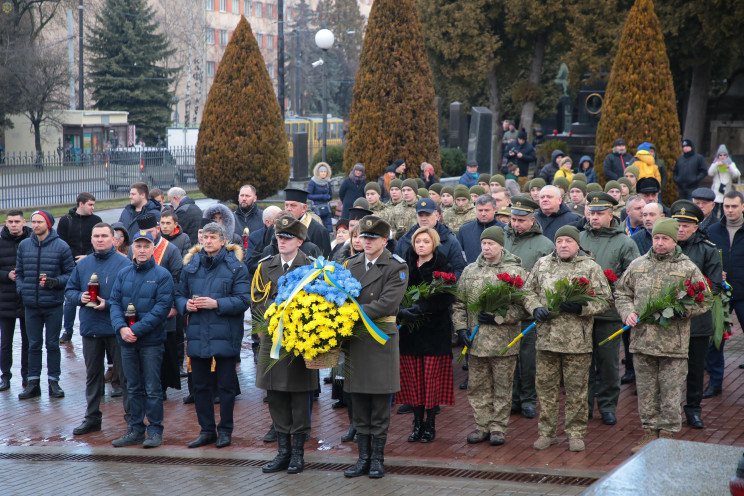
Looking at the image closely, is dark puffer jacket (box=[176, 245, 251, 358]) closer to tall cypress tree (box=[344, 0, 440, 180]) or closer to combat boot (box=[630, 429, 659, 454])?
combat boot (box=[630, 429, 659, 454])

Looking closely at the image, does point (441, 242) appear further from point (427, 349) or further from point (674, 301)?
point (674, 301)

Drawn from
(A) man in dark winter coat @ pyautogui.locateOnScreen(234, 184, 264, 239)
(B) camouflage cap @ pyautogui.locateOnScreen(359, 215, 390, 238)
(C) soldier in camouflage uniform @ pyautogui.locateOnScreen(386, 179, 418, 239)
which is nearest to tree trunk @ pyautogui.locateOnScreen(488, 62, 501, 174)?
(C) soldier in camouflage uniform @ pyautogui.locateOnScreen(386, 179, 418, 239)

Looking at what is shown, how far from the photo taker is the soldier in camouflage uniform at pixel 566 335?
293 inches

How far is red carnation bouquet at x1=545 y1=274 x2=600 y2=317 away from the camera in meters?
7.32

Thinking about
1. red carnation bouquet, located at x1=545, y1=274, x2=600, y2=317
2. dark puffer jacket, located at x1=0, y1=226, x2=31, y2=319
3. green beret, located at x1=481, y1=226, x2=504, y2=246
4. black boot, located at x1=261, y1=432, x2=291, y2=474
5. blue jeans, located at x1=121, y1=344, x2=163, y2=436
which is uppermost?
green beret, located at x1=481, y1=226, x2=504, y2=246

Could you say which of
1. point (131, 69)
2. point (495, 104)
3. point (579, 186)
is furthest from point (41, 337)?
point (131, 69)

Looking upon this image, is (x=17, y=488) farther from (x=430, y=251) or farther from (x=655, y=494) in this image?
(x=655, y=494)

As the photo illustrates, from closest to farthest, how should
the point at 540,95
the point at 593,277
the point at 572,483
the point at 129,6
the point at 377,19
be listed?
1. the point at 572,483
2. the point at 593,277
3. the point at 377,19
4. the point at 540,95
5. the point at 129,6

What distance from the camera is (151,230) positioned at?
943cm

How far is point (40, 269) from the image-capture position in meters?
9.63

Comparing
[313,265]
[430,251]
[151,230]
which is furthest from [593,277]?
[151,230]

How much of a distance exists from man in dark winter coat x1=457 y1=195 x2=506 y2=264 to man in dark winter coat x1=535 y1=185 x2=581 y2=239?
54 cm

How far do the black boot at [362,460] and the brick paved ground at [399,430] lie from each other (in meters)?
0.44

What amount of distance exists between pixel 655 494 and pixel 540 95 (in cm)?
3348
